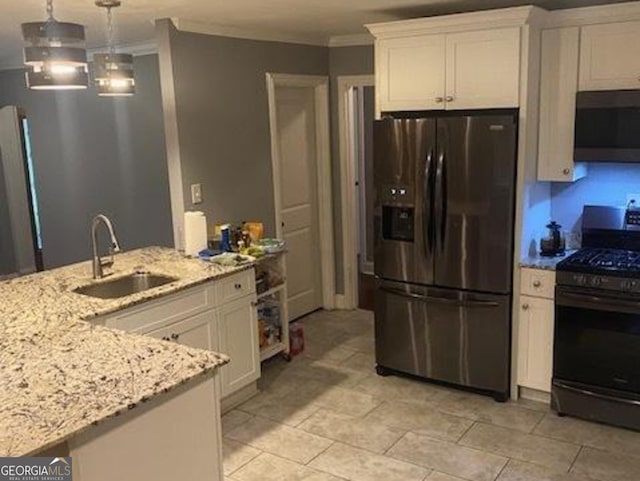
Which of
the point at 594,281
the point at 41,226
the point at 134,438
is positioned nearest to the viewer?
the point at 134,438

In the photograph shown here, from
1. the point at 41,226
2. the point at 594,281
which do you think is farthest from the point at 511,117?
the point at 41,226

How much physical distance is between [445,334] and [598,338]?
0.90 meters

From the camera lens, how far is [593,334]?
11.6 feet

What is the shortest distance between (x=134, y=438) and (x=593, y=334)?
265cm

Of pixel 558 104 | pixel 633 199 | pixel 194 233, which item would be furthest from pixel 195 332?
pixel 633 199

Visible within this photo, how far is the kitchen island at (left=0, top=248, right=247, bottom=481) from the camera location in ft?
5.84

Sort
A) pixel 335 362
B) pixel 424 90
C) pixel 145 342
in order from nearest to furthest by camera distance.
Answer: pixel 145 342 < pixel 424 90 < pixel 335 362

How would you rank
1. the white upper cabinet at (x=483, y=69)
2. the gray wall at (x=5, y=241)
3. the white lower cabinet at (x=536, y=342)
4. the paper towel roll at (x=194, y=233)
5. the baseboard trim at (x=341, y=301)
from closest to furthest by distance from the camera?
1. the white upper cabinet at (x=483, y=69)
2. the white lower cabinet at (x=536, y=342)
3. the paper towel roll at (x=194, y=233)
4. the baseboard trim at (x=341, y=301)
5. the gray wall at (x=5, y=241)

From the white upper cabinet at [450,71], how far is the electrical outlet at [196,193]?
1.35 m

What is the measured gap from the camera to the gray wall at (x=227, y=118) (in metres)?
4.11

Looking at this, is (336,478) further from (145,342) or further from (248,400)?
(145,342)

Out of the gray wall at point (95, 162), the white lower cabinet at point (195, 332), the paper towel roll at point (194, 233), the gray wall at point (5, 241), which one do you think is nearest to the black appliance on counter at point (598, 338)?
the white lower cabinet at point (195, 332)

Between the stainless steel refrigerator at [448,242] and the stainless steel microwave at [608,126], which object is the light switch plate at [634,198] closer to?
the stainless steel microwave at [608,126]

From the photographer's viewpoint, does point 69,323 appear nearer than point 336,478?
Yes
